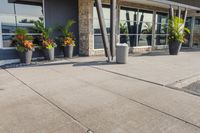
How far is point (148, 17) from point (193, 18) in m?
5.73

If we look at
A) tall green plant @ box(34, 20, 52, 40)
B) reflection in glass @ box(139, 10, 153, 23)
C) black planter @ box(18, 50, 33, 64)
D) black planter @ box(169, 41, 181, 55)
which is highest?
reflection in glass @ box(139, 10, 153, 23)

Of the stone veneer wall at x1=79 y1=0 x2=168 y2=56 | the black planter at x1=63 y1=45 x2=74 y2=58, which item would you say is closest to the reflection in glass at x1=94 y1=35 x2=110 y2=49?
the stone veneer wall at x1=79 y1=0 x2=168 y2=56

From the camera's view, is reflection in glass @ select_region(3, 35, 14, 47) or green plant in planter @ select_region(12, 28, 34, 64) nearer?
green plant in planter @ select_region(12, 28, 34, 64)

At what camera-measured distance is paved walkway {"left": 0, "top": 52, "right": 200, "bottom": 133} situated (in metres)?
3.25

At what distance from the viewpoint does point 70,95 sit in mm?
4641

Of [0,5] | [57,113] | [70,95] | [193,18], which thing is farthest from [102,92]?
[193,18]

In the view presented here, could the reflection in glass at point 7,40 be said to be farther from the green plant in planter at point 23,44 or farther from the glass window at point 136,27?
the glass window at point 136,27

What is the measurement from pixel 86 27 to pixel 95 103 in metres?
6.76

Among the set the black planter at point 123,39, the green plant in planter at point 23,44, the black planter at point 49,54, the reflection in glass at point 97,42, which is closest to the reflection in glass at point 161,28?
the black planter at point 123,39

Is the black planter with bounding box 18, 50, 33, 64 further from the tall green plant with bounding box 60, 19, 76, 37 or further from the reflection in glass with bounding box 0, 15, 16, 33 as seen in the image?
the tall green plant with bounding box 60, 19, 76, 37

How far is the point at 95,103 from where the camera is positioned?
4.19 m

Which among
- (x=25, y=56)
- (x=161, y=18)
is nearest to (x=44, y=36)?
(x=25, y=56)

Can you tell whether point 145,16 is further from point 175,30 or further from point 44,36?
point 44,36

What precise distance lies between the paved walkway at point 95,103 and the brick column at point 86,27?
382 cm
